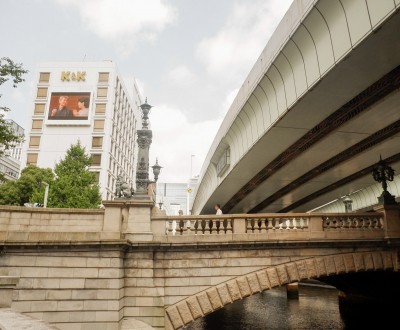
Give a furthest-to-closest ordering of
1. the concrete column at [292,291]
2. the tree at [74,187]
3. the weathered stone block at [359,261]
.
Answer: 1. the concrete column at [292,291]
2. the tree at [74,187]
3. the weathered stone block at [359,261]

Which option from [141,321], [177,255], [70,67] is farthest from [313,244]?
[70,67]

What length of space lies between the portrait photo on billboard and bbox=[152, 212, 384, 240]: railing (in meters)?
49.7

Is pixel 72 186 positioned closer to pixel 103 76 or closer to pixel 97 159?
pixel 97 159

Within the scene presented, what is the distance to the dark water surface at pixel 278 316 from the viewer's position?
21.3 metres

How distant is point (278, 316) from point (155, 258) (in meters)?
16.4

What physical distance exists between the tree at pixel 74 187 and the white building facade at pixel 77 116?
785 inches

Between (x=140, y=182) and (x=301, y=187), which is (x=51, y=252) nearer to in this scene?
(x=140, y=182)

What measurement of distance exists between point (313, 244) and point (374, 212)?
3.08 metres

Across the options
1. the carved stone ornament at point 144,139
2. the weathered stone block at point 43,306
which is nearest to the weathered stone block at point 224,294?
the weathered stone block at point 43,306

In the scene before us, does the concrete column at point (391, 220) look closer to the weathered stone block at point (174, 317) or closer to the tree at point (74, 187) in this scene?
the weathered stone block at point (174, 317)

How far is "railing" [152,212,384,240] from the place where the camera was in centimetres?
1262

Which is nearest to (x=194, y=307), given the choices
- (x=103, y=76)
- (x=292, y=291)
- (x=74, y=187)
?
(x=74, y=187)

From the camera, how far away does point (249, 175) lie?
20.8m

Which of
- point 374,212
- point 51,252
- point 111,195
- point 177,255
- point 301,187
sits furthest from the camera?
point 111,195
